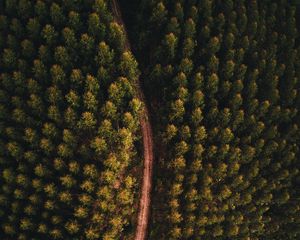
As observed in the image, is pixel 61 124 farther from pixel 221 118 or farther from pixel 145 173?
pixel 221 118

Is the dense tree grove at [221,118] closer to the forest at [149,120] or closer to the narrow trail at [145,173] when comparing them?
the forest at [149,120]

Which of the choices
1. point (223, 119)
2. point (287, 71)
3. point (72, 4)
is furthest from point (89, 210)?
point (287, 71)

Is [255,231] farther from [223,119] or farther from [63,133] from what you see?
[63,133]

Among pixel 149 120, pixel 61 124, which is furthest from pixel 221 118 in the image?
pixel 61 124

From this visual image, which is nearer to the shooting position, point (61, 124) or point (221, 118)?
point (61, 124)

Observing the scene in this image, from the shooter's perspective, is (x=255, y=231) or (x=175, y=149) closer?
(x=175, y=149)

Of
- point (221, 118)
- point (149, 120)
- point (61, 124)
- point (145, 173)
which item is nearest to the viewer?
point (61, 124)
